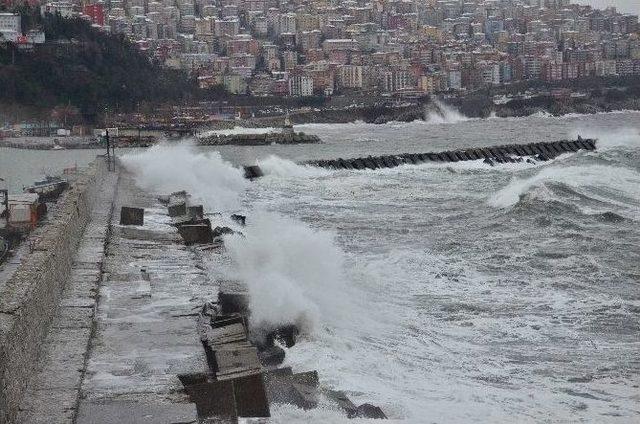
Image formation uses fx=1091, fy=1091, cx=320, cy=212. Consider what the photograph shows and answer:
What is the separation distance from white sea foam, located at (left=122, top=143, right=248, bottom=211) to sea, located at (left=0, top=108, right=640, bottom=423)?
0.29ft

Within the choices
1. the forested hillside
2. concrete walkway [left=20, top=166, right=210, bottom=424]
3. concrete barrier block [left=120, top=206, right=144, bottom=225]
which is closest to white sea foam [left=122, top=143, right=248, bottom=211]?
concrete barrier block [left=120, top=206, right=144, bottom=225]

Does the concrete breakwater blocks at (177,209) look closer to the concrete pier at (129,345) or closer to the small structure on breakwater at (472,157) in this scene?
the concrete pier at (129,345)

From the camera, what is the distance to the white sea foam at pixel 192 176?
804 inches

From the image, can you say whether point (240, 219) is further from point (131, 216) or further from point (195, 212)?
point (131, 216)

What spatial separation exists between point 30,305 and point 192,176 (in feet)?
53.6

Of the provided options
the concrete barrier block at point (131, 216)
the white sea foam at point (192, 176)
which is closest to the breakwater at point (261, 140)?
the white sea foam at point (192, 176)

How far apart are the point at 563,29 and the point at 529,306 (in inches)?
6185

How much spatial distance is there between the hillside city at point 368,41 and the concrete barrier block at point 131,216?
72.3 m

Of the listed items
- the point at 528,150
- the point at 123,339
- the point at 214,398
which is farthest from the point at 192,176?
the point at 528,150

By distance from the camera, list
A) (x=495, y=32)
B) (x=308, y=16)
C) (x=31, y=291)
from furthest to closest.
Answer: (x=495, y=32), (x=308, y=16), (x=31, y=291)

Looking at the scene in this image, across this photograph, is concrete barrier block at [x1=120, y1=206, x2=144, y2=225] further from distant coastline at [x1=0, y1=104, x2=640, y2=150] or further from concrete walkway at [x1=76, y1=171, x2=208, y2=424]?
distant coastline at [x1=0, y1=104, x2=640, y2=150]

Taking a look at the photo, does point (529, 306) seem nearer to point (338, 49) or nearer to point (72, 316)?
point (72, 316)

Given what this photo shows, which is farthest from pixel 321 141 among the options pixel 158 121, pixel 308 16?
pixel 308 16

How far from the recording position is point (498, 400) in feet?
24.9
